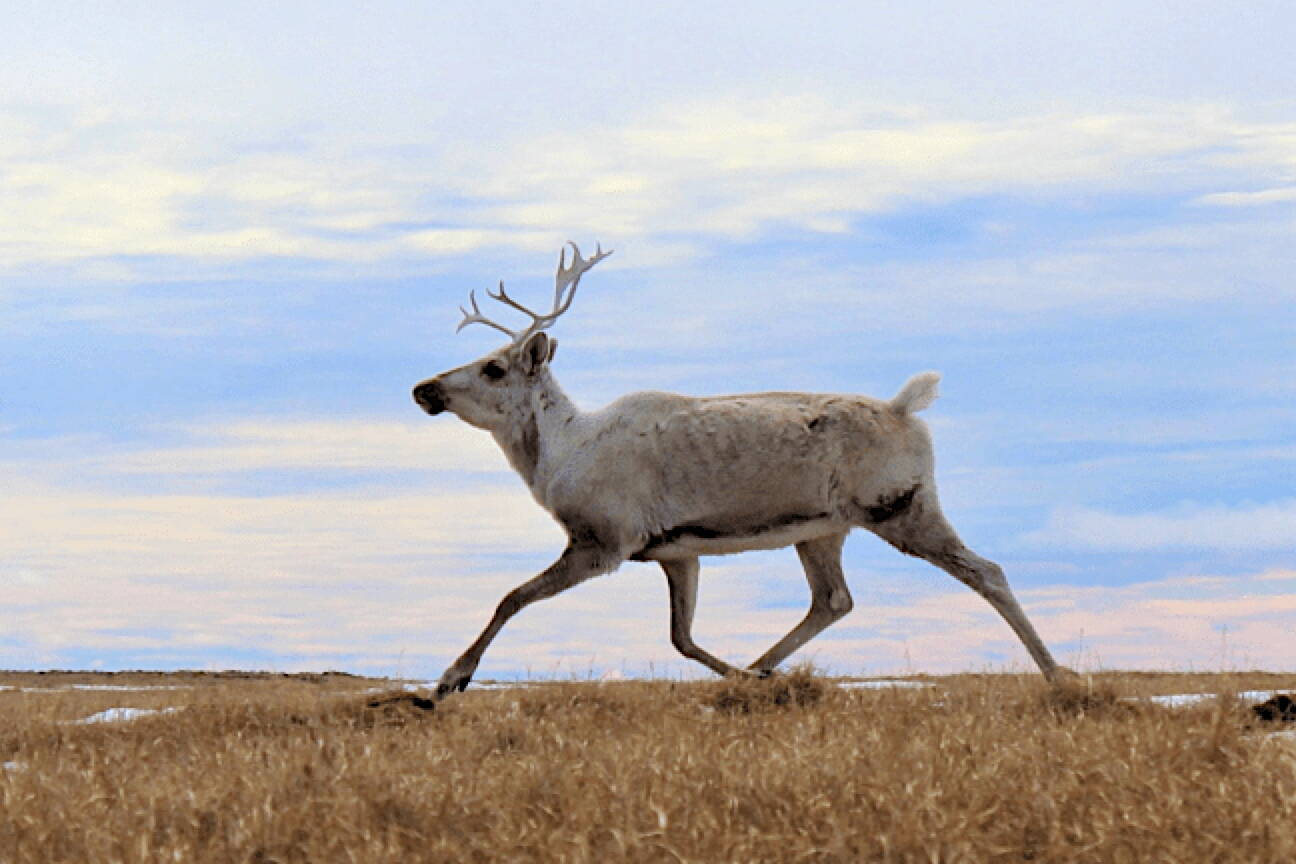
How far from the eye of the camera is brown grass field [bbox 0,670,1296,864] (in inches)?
175

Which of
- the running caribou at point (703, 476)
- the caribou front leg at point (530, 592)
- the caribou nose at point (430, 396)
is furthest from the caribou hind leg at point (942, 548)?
the caribou nose at point (430, 396)

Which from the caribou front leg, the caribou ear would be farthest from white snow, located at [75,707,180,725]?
the caribou ear

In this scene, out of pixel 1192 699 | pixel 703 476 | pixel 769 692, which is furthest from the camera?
pixel 703 476

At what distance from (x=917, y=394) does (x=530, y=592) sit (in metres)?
3.24

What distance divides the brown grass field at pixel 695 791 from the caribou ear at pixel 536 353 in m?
3.93

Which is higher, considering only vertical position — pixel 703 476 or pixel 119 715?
pixel 703 476

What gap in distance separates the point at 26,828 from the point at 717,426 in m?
6.24

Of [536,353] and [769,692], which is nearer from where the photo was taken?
[769,692]

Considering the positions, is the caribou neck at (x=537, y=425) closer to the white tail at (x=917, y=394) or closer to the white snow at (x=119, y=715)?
the white tail at (x=917, y=394)

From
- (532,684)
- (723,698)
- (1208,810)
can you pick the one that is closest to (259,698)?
(532,684)

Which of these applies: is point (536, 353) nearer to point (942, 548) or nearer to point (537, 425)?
point (537, 425)

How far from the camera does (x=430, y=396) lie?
11.0 m

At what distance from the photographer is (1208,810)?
4727 mm

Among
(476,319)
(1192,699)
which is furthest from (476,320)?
(1192,699)
